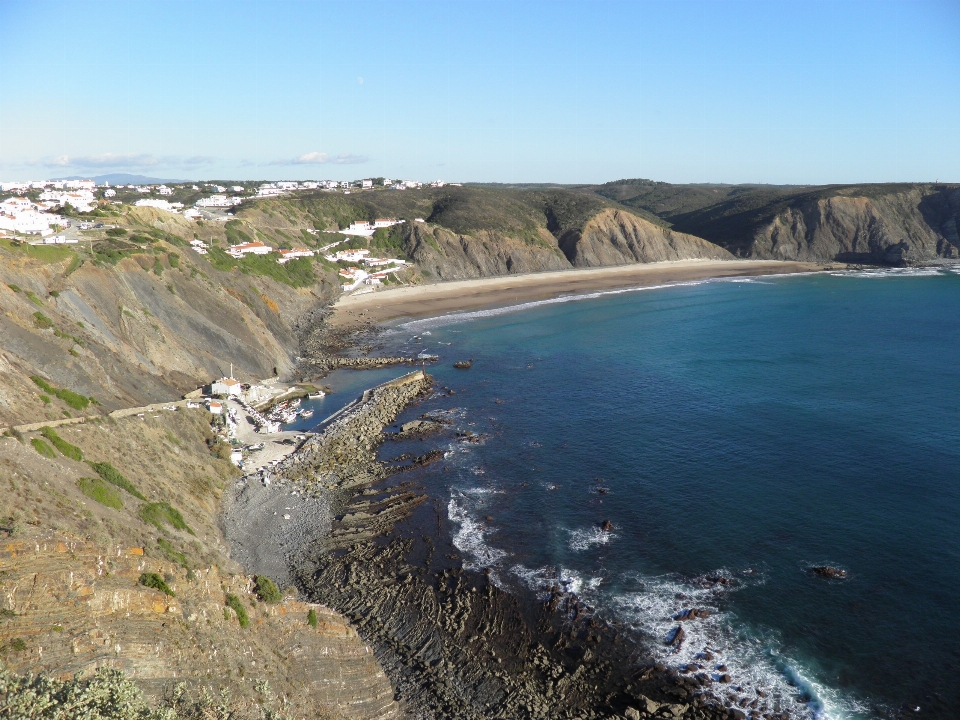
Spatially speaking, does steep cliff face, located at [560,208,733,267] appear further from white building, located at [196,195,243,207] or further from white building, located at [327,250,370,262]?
white building, located at [196,195,243,207]

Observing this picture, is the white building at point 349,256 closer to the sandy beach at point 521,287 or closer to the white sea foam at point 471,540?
the sandy beach at point 521,287

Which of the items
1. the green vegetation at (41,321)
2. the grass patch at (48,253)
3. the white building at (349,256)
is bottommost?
the green vegetation at (41,321)

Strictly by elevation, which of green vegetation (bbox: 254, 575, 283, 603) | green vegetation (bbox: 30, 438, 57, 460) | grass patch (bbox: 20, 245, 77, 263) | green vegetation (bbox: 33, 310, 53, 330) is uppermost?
grass patch (bbox: 20, 245, 77, 263)

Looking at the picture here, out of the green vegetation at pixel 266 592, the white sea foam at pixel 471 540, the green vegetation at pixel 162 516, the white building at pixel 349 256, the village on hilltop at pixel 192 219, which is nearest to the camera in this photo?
the green vegetation at pixel 266 592

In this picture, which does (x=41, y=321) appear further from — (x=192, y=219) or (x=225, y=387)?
(x=192, y=219)

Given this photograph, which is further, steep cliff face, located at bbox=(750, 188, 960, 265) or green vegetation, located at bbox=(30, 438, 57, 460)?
steep cliff face, located at bbox=(750, 188, 960, 265)

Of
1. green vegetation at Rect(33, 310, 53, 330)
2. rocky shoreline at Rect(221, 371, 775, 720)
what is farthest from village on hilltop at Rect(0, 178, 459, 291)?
rocky shoreline at Rect(221, 371, 775, 720)

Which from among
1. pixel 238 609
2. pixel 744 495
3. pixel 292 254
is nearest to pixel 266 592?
pixel 238 609

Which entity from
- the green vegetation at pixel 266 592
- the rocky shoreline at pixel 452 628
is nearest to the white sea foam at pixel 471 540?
the rocky shoreline at pixel 452 628
